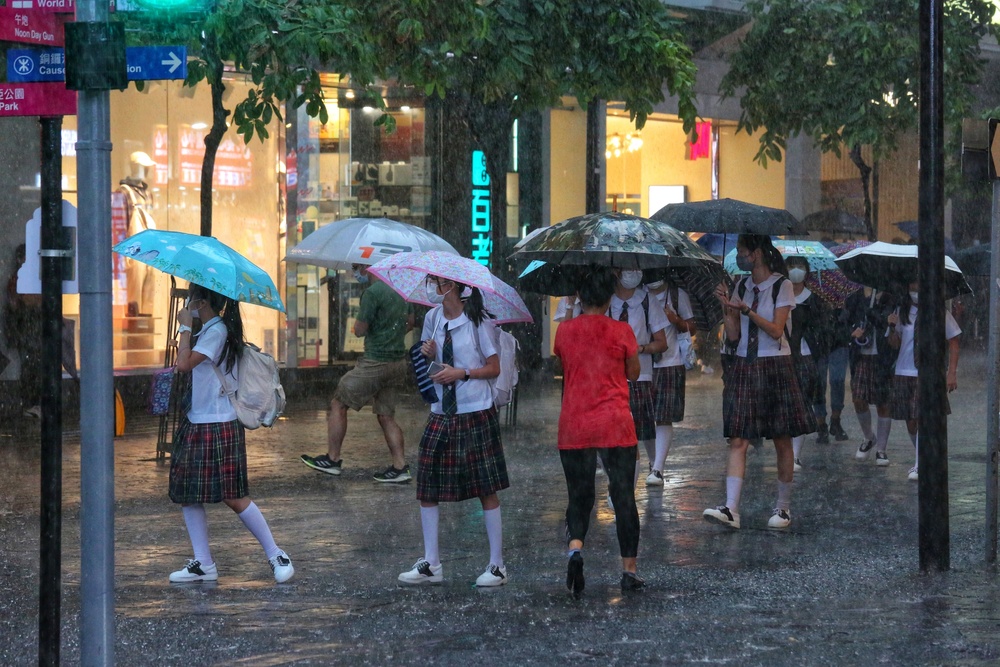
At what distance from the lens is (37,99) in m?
5.10

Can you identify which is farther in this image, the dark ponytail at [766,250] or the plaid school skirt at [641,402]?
the plaid school skirt at [641,402]

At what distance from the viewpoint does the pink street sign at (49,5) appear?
5.09 meters

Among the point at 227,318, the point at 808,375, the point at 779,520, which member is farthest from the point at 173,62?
the point at 808,375

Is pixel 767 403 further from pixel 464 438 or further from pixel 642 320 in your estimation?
pixel 464 438

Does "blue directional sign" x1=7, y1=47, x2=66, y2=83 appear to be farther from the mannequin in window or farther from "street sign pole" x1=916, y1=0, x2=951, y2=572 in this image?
the mannequin in window

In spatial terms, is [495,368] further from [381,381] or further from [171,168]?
[171,168]

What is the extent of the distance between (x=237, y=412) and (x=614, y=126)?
56.5 feet

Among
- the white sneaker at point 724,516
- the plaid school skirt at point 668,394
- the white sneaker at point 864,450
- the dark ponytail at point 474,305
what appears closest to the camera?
the dark ponytail at point 474,305

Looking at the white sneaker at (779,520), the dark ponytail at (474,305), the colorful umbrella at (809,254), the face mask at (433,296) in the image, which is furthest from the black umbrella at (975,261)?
the dark ponytail at (474,305)

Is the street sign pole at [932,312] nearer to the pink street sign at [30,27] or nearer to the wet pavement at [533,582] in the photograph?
the wet pavement at [533,582]

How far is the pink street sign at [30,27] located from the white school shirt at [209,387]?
2.49 m

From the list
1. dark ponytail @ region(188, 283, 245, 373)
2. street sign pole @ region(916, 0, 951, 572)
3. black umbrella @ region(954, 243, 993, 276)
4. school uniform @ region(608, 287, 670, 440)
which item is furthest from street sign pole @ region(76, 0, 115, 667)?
black umbrella @ region(954, 243, 993, 276)

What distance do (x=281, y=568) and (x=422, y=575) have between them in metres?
0.78

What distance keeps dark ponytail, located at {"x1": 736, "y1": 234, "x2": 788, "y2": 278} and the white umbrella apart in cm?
335
